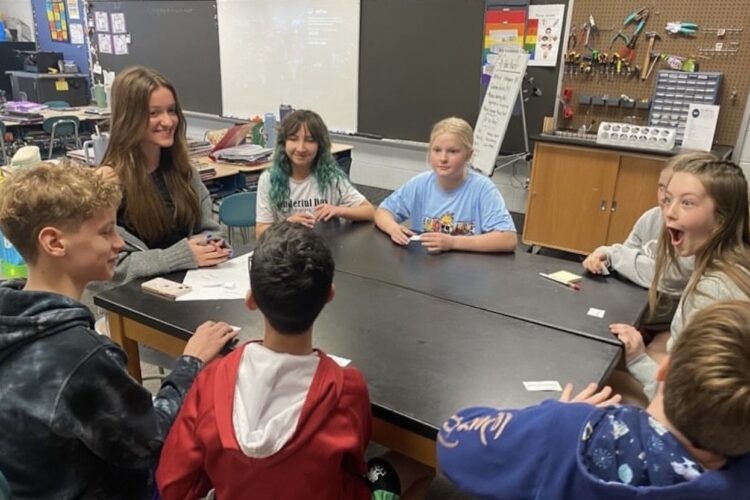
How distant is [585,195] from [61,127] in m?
4.36

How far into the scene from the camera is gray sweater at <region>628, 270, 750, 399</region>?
1469 millimetres

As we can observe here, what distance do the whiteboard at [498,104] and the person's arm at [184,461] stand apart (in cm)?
346

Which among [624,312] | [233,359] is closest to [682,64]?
[624,312]

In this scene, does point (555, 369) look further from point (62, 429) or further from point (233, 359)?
point (62, 429)

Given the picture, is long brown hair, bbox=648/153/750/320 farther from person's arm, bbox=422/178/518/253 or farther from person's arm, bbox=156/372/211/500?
person's arm, bbox=156/372/211/500

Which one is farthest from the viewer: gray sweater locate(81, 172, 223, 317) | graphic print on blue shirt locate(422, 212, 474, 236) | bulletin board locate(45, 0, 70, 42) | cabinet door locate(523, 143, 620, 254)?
bulletin board locate(45, 0, 70, 42)

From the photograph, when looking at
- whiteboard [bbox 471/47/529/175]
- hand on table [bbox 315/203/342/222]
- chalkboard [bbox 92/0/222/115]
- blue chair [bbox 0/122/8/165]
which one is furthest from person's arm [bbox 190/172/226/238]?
chalkboard [bbox 92/0/222/115]

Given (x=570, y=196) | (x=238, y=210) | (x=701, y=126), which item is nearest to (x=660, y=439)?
(x=238, y=210)

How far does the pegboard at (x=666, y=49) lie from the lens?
3594mm

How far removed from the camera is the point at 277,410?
103 cm

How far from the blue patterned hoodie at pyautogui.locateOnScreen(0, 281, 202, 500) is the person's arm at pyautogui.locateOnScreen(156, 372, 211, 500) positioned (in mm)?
80

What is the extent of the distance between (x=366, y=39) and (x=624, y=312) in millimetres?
3905

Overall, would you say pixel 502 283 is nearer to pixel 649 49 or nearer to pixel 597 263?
pixel 597 263

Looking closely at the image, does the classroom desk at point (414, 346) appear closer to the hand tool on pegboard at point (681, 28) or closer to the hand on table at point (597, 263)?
the hand on table at point (597, 263)
